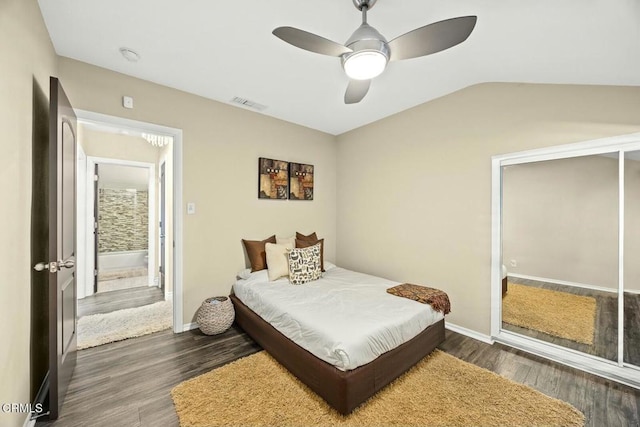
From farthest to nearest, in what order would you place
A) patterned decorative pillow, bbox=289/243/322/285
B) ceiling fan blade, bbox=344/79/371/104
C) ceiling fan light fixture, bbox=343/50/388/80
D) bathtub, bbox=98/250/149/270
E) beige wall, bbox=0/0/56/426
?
bathtub, bbox=98/250/149/270 < patterned decorative pillow, bbox=289/243/322/285 < ceiling fan blade, bbox=344/79/371/104 < ceiling fan light fixture, bbox=343/50/388/80 < beige wall, bbox=0/0/56/426

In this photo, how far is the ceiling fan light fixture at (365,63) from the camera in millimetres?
1508

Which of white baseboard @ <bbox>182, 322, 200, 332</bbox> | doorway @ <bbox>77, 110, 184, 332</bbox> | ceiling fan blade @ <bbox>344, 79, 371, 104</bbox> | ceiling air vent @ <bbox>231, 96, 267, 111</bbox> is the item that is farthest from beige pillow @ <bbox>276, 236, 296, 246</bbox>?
ceiling fan blade @ <bbox>344, 79, 371, 104</bbox>

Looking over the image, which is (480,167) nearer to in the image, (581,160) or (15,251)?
(581,160)

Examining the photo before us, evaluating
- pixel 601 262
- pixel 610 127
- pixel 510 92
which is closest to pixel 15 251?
pixel 510 92

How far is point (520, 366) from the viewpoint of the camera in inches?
86.9

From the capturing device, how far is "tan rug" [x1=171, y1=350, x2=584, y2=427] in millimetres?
1600

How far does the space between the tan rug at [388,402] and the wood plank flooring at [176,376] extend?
0.44 feet

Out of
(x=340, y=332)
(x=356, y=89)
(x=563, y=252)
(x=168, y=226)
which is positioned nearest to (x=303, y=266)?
(x=340, y=332)

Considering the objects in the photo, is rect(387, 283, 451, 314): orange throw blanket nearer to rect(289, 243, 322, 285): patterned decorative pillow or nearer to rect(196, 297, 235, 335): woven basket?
rect(289, 243, 322, 285): patterned decorative pillow

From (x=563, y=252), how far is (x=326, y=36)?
10.3 ft

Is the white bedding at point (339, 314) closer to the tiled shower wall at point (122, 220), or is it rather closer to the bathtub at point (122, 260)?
the bathtub at point (122, 260)

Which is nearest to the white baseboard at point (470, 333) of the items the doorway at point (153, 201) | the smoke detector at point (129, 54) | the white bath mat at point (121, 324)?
the doorway at point (153, 201)

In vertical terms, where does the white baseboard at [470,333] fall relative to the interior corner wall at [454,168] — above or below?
below

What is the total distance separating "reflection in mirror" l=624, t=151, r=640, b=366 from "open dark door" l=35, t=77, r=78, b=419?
4.17 metres
